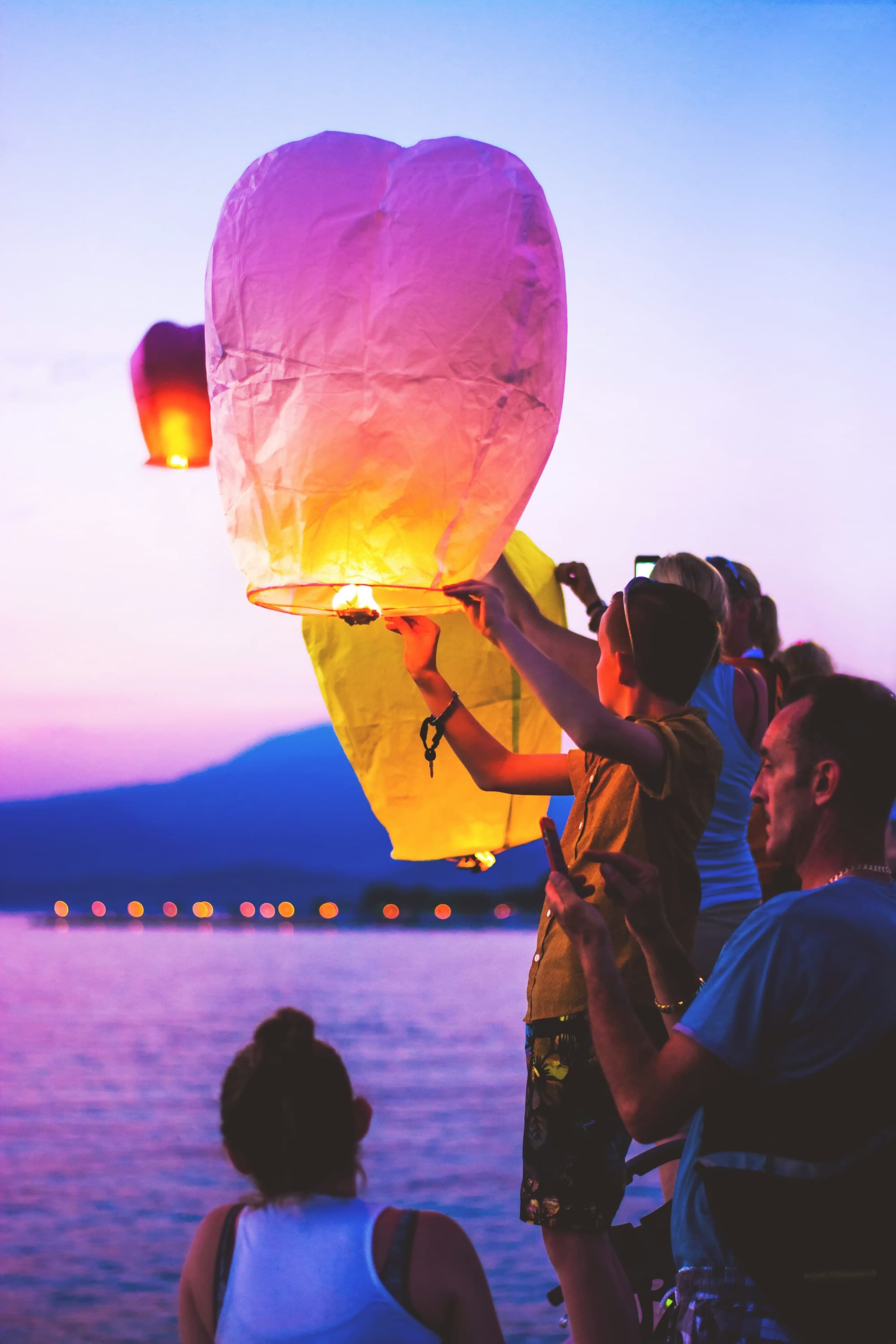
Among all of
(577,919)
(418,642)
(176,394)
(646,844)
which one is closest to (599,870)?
(646,844)

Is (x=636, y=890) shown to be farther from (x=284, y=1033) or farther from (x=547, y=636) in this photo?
(x=547, y=636)

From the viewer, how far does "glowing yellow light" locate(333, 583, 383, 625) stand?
1.82 meters

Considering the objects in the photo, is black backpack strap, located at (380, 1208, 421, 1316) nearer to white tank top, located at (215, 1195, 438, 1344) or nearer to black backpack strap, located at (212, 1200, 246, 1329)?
white tank top, located at (215, 1195, 438, 1344)

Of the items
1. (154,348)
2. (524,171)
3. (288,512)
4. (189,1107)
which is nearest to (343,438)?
(288,512)

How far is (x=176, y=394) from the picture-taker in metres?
2.28

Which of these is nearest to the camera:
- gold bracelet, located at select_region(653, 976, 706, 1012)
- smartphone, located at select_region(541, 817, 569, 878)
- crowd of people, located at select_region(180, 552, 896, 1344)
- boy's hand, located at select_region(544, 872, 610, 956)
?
crowd of people, located at select_region(180, 552, 896, 1344)

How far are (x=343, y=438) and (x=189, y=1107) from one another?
1747 cm

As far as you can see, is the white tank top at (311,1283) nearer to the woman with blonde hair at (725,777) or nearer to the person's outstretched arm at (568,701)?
the person's outstretched arm at (568,701)

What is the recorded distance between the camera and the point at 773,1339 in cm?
137

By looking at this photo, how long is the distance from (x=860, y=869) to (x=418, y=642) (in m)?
0.99

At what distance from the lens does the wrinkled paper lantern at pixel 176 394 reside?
2.23 m

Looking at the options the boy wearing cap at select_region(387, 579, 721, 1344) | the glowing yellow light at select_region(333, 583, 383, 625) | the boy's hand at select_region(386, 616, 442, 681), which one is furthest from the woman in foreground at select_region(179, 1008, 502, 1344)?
the boy's hand at select_region(386, 616, 442, 681)

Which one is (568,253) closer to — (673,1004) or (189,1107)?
(673,1004)

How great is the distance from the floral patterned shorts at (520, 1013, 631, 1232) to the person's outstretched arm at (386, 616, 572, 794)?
52 cm
